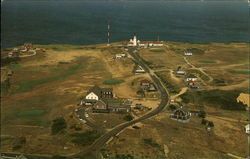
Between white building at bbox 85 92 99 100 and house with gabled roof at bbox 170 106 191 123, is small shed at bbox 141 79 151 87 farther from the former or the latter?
house with gabled roof at bbox 170 106 191 123

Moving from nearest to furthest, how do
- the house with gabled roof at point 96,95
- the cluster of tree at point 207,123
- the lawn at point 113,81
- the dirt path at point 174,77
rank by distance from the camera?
1. the cluster of tree at point 207,123
2. the house with gabled roof at point 96,95
3. the lawn at point 113,81
4. the dirt path at point 174,77

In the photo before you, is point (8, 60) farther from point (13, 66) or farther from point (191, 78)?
point (191, 78)

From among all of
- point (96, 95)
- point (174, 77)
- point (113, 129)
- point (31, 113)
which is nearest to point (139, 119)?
point (113, 129)

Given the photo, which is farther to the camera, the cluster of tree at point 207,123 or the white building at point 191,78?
the white building at point 191,78

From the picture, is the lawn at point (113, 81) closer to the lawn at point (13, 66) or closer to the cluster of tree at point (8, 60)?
the lawn at point (13, 66)

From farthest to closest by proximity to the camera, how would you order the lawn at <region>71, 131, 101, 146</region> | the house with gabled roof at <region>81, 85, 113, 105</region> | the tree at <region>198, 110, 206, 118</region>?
the house with gabled roof at <region>81, 85, 113, 105</region> → the tree at <region>198, 110, 206, 118</region> → the lawn at <region>71, 131, 101, 146</region>

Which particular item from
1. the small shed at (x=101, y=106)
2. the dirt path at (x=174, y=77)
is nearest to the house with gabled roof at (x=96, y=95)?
the small shed at (x=101, y=106)

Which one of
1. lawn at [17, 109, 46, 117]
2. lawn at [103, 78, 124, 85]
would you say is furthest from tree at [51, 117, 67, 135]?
lawn at [103, 78, 124, 85]

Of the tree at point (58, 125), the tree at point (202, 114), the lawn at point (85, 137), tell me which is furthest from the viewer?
the tree at point (202, 114)

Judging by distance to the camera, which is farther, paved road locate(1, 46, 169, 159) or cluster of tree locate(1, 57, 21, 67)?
cluster of tree locate(1, 57, 21, 67)
